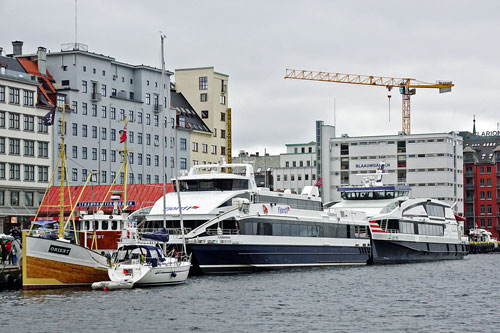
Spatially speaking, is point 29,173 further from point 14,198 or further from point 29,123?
point 29,123

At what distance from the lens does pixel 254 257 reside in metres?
69.2

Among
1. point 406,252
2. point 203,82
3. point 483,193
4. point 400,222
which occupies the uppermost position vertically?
point 203,82

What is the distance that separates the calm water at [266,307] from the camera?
139 ft

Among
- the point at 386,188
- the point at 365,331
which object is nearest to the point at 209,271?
the point at 365,331

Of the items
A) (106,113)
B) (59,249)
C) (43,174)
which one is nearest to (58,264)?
(59,249)


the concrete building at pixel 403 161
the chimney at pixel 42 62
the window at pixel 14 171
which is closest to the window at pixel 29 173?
the window at pixel 14 171

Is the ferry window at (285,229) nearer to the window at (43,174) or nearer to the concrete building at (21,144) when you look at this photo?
the concrete building at (21,144)

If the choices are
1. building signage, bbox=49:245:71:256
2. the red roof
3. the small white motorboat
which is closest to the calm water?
the small white motorboat

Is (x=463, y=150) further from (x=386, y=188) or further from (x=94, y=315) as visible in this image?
(x=94, y=315)

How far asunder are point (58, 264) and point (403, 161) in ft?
427

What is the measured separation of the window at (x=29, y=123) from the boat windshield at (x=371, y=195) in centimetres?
3673

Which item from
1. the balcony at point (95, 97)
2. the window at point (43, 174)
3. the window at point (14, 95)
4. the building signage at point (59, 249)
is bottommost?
the building signage at point (59, 249)

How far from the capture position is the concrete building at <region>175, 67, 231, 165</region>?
141 m

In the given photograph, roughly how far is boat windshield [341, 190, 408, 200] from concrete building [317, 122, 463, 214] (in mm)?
80130
